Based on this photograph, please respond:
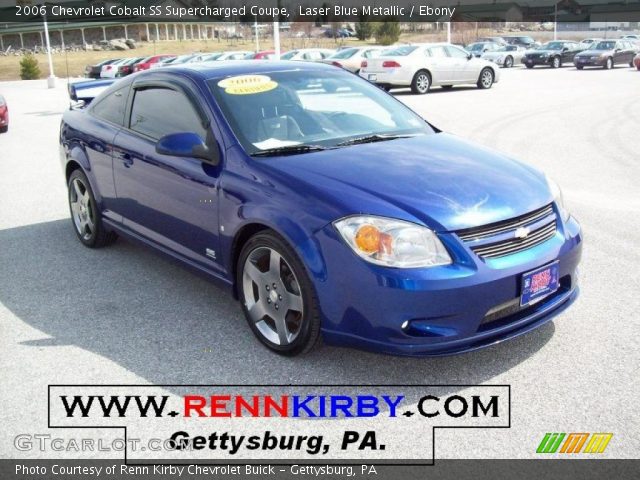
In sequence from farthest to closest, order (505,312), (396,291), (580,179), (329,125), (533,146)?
(533,146) < (580,179) < (329,125) < (505,312) < (396,291)

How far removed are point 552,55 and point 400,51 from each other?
17001 millimetres

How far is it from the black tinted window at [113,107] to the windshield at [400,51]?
16290mm

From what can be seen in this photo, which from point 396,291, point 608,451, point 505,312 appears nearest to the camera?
point 608,451

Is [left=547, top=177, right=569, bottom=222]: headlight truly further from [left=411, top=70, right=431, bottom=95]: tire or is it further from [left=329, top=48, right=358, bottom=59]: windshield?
[left=329, top=48, right=358, bottom=59]: windshield

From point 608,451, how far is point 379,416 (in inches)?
40.0

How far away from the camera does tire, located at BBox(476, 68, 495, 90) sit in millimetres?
22234

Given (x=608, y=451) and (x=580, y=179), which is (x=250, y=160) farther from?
(x=580, y=179)

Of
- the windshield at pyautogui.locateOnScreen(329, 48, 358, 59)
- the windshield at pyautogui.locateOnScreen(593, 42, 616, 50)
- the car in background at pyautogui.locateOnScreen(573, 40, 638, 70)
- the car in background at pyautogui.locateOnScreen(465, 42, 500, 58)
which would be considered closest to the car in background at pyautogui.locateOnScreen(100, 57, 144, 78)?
the windshield at pyautogui.locateOnScreen(329, 48, 358, 59)

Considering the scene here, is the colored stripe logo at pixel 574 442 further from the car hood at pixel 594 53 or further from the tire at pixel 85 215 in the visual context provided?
the car hood at pixel 594 53

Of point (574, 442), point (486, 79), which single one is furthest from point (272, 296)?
point (486, 79)

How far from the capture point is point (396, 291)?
3238mm

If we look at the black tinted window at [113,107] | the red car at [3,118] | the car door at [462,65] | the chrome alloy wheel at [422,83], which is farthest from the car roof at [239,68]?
the car door at [462,65]

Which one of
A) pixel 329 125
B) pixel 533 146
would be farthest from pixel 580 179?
pixel 329 125

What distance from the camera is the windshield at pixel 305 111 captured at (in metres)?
4.27
